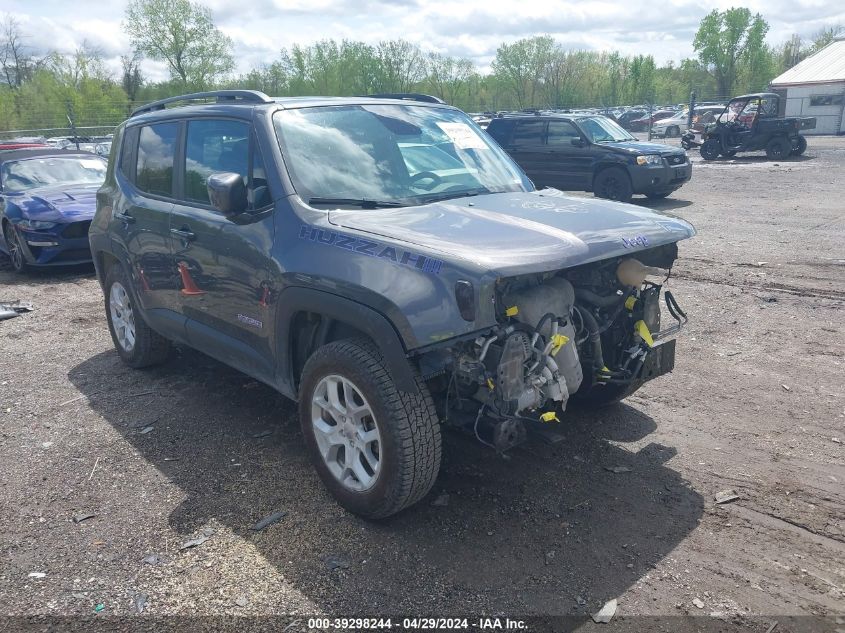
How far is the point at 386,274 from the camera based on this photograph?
306 cm

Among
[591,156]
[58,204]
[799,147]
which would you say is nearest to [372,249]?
[58,204]

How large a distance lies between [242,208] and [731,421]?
3.29 m

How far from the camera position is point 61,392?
5363 millimetres

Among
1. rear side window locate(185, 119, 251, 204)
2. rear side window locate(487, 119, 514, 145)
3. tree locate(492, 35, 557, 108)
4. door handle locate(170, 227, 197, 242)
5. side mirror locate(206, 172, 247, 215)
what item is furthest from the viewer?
tree locate(492, 35, 557, 108)

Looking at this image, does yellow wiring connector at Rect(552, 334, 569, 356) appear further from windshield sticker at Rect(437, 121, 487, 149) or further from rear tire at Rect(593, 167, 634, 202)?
rear tire at Rect(593, 167, 634, 202)

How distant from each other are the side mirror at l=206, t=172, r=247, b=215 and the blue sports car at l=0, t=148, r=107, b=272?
605 centimetres

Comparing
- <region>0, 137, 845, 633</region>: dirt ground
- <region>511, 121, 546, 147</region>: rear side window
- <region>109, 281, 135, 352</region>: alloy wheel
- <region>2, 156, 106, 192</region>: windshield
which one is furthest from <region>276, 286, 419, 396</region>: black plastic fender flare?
<region>511, 121, 546, 147</region>: rear side window

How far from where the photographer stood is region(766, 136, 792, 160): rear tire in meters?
22.1

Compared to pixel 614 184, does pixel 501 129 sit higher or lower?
higher

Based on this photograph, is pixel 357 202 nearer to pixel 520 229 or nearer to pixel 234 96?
pixel 520 229

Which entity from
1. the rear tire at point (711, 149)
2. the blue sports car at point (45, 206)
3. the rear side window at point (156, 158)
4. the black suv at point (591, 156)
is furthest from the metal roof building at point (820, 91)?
the rear side window at point (156, 158)

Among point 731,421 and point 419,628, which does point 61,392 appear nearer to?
point 419,628

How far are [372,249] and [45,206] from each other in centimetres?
781

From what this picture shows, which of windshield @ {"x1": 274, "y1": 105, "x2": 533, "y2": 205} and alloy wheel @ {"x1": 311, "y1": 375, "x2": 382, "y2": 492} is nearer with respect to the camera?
alloy wheel @ {"x1": 311, "y1": 375, "x2": 382, "y2": 492}
